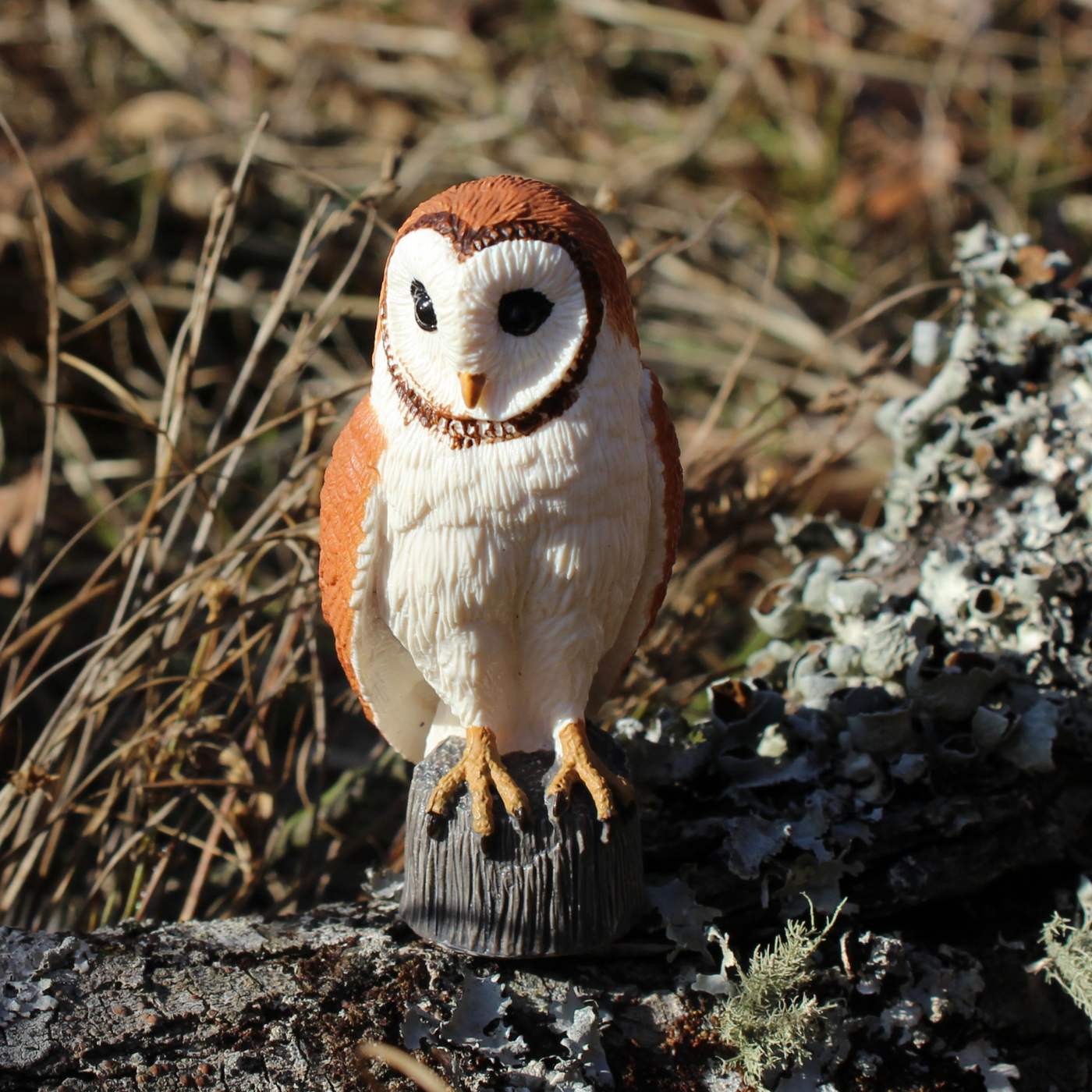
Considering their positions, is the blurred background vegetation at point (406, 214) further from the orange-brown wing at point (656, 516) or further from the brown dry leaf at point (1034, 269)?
the orange-brown wing at point (656, 516)

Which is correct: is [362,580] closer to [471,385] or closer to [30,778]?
[471,385]

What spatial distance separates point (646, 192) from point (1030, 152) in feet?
4.64

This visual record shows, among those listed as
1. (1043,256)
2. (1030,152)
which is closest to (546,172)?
(1030,152)

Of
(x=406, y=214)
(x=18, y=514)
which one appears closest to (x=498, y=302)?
(x=18, y=514)

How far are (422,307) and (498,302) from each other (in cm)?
9

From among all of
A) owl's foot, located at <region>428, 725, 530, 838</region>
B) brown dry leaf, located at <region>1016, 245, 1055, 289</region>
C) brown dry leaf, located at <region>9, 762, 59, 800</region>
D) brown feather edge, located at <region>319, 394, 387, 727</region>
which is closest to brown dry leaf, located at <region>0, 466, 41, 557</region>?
brown dry leaf, located at <region>9, 762, 59, 800</region>

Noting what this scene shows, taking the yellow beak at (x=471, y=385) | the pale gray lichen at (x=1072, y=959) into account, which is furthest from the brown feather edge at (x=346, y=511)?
the pale gray lichen at (x=1072, y=959)

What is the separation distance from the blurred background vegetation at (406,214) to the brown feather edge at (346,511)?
Result: 471mm

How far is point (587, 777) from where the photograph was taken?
123 centimetres

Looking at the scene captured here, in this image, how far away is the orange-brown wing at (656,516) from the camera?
1258 millimetres

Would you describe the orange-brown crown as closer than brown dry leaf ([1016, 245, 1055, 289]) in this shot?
Yes

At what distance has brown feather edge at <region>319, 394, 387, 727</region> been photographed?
121 cm

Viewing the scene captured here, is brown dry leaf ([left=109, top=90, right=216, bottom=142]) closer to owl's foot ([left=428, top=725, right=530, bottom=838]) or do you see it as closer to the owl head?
the owl head

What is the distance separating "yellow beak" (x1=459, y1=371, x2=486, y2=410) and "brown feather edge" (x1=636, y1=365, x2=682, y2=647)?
9.5 inches
